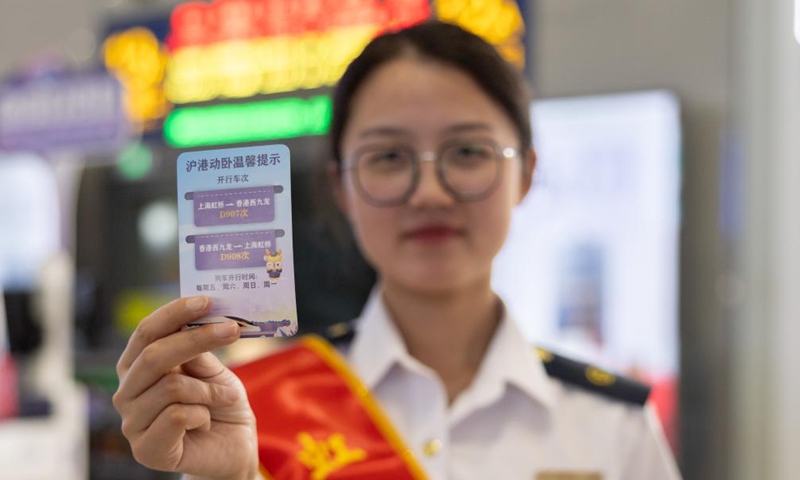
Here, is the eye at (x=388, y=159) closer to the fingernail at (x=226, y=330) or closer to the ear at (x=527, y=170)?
the ear at (x=527, y=170)

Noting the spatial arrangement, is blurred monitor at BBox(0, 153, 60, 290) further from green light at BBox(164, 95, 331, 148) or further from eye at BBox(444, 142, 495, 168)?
eye at BBox(444, 142, 495, 168)

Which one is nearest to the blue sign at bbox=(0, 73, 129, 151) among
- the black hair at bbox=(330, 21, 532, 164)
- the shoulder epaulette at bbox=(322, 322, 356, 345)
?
the shoulder epaulette at bbox=(322, 322, 356, 345)

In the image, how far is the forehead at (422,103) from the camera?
0.93 metres

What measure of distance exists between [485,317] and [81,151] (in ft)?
7.14

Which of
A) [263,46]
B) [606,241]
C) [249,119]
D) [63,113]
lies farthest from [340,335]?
[63,113]

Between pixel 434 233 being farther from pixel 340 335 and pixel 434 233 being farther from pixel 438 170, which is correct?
pixel 340 335

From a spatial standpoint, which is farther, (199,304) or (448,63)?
(448,63)

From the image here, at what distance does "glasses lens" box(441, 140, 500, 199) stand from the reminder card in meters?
0.34

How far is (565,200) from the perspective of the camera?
2330mm

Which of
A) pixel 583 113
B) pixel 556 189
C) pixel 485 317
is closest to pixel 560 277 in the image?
pixel 556 189

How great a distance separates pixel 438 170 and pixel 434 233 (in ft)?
0.23

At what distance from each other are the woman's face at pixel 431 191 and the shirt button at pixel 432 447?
18 cm

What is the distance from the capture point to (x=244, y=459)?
A: 693mm

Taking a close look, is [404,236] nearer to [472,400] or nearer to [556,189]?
[472,400]
